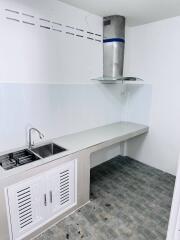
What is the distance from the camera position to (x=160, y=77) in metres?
2.86

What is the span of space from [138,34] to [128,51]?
319 mm

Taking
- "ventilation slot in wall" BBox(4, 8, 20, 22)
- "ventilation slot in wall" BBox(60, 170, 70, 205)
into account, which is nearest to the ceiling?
"ventilation slot in wall" BBox(4, 8, 20, 22)

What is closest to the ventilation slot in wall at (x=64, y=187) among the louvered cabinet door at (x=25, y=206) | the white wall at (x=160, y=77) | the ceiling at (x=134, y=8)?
the louvered cabinet door at (x=25, y=206)

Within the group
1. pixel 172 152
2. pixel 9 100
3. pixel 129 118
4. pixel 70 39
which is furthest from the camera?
pixel 129 118

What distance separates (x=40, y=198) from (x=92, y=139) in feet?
3.25

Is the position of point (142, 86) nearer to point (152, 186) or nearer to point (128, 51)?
point (128, 51)

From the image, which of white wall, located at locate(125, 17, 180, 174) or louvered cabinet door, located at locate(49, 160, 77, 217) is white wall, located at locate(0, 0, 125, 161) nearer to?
louvered cabinet door, located at locate(49, 160, 77, 217)

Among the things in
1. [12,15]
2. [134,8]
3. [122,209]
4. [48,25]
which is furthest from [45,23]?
[122,209]

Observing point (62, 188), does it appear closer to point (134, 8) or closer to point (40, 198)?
point (40, 198)

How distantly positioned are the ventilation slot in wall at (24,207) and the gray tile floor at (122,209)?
0.85 ft

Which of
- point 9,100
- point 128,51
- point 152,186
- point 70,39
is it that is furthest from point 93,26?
point 152,186

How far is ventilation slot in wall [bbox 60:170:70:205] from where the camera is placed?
191 cm

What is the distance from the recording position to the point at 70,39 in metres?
2.34

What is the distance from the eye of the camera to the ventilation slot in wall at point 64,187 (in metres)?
1.91
